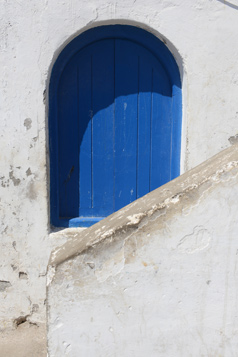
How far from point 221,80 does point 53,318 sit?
2.49 metres

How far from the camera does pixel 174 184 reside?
87.5 inches

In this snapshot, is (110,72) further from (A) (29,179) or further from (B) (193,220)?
(B) (193,220)

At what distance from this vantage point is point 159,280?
2.08 meters

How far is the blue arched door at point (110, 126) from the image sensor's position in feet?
11.7

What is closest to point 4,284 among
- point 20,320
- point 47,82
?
point 20,320

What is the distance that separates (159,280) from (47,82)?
6.98 feet

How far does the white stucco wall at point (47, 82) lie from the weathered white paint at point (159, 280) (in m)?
1.40

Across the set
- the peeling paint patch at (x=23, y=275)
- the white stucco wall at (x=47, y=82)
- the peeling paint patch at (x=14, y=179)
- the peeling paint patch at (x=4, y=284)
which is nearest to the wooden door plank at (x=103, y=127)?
the white stucco wall at (x=47, y=82)

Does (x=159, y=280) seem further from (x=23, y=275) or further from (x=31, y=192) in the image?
(x=23, y=275)

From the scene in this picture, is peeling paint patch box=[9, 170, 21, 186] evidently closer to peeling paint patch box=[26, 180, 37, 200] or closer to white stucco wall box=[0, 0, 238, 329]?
white stucco wall box=[0, 0, 238, 329]

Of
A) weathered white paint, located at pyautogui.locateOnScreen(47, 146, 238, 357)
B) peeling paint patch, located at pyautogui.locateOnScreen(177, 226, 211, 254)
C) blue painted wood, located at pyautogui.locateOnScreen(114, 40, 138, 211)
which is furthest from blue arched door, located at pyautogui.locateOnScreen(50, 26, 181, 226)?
peeling paint patch, located at pyautogui.locateOnScreen(177, 226, 211, 254)

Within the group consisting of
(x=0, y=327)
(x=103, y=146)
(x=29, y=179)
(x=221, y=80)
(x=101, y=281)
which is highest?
(x=221, y=80)

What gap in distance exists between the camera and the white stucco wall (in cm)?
331

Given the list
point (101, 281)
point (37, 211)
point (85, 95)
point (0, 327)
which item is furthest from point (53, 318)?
point (85, 95)
